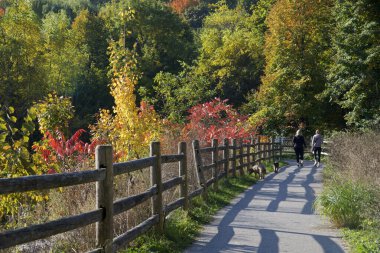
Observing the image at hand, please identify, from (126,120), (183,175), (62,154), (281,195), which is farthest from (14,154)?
(281,195)

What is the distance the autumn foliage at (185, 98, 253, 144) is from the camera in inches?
817

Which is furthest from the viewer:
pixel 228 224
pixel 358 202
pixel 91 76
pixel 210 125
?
pixel 91 76

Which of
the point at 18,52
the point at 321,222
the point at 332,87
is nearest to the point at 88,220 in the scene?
the point at 321,222

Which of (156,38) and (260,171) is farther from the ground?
(156,38)

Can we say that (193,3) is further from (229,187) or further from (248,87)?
(229,187)

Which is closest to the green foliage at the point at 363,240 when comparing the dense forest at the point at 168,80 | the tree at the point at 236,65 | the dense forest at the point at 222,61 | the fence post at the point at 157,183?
the fence post at the point at 157,183

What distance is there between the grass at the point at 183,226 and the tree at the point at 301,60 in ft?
80.7

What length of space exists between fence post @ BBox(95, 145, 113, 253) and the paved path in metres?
1.98

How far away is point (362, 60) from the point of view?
90.2 feet

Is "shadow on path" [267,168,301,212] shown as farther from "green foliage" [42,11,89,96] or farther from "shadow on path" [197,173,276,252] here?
"green foliage" [42,11,89,96]

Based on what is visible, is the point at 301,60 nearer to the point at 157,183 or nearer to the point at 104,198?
→ the point at 157,183

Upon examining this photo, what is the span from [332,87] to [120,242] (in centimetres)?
2765

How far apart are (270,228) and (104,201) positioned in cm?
440

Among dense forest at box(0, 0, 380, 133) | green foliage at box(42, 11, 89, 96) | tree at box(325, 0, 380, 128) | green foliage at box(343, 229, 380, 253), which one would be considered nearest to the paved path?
green foliage at box(343, 229, 380, 253)
